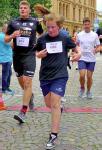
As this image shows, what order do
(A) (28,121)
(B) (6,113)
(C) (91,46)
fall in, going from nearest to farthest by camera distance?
(A) (28,121), (B) (6,113), (C) (91,46)

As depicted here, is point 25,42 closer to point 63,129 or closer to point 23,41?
point 23,41

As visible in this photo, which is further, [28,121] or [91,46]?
[91,46]

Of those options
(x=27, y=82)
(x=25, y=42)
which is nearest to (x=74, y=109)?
(x=27, y=82)

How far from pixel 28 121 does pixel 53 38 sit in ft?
6.63

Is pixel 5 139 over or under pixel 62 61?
under

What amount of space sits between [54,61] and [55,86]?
370mm

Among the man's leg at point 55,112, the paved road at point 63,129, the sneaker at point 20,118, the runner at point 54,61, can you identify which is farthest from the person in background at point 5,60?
the man's leg at point 55,112

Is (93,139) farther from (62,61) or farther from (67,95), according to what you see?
(67,95)

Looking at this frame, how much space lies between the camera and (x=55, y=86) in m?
7.45

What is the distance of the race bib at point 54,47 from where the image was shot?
7.50 metres

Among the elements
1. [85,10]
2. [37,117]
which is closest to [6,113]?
[37,117]

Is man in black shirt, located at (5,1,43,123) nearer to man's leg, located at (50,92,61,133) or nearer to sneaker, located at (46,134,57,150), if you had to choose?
man's leg, located at (50,92,61,133)

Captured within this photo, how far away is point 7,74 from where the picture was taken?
1415cm

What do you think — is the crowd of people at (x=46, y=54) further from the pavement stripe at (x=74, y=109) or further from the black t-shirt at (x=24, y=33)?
the pavement stripe at (x=74, y=109)
